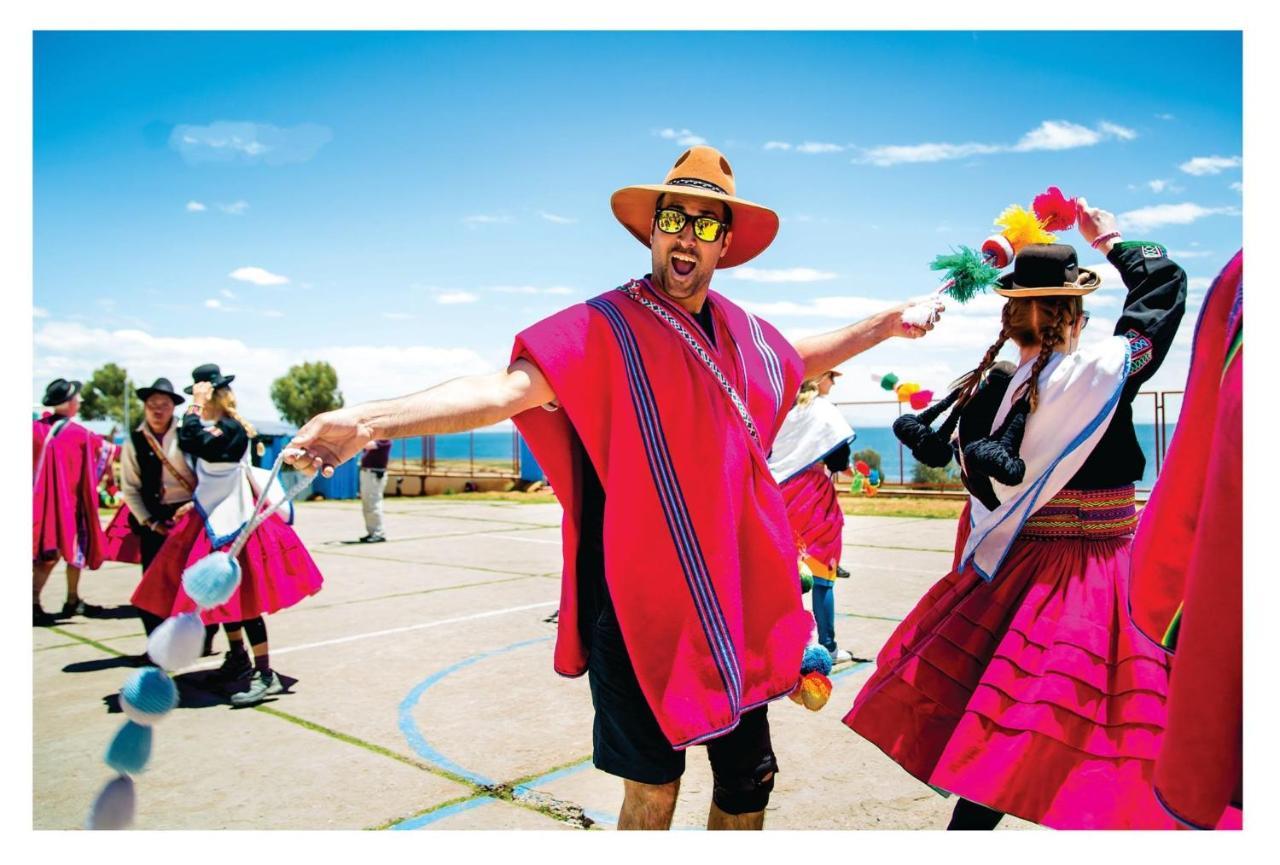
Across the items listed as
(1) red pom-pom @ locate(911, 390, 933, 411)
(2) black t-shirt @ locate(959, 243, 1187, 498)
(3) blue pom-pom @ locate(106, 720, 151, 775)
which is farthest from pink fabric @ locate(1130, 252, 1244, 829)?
(1) red pom-pom @ locate(911, 390, 933, 411)

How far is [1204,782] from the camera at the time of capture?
187cm

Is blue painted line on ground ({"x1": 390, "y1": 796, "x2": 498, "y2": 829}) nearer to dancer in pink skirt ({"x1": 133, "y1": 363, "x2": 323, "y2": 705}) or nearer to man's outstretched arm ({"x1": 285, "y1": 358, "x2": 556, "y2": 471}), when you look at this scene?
man's outstretched arm ({"x1": 285, "y1": 358, "x2": 556, "y2": 471})

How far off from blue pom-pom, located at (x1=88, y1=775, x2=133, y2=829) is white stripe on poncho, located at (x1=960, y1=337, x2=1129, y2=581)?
2570 millimetres

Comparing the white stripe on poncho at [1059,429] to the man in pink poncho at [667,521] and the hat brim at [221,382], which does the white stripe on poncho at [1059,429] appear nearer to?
the man in pink poncho at [667,521]

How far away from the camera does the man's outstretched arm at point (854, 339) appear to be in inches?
134

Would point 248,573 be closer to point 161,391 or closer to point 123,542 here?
point 161,391

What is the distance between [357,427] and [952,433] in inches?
86.6

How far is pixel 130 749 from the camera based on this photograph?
8.70 feet

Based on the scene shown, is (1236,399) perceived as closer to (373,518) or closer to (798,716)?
(798,716)

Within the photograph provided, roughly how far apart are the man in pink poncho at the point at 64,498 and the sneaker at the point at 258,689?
12.6 ft

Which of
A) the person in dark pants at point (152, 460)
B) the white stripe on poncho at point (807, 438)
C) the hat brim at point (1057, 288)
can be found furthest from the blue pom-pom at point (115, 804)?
the white stripe on poncho at point (807, 438)

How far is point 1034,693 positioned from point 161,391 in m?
5.72

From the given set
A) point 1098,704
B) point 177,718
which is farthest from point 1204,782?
point 177,718

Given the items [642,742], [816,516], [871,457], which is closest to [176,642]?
[642,742]
